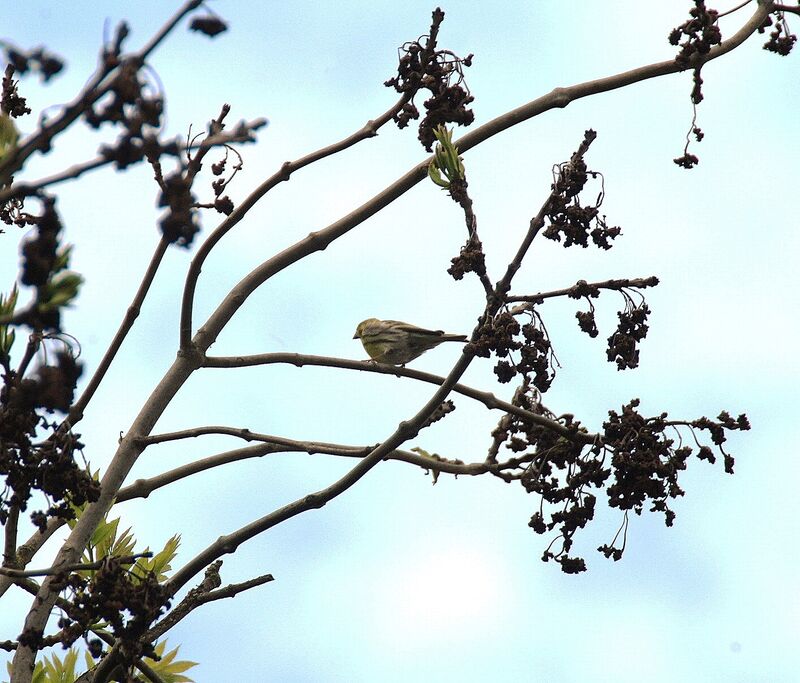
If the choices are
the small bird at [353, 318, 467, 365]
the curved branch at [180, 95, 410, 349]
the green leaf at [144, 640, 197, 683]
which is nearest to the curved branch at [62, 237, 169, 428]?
the curved branch at [180, 95, 410, 349]

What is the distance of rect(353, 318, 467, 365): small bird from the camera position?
331 inches

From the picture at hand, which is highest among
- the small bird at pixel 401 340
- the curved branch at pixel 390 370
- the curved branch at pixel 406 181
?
the small bird at pixel 401 340

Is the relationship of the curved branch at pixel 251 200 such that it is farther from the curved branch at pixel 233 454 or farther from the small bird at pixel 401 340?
the small bird at pixel 401 340

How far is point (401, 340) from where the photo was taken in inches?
345

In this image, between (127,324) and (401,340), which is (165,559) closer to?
(127,324)

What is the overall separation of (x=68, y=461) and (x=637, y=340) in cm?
246

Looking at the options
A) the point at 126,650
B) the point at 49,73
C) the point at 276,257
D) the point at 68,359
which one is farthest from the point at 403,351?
the point at 49,73

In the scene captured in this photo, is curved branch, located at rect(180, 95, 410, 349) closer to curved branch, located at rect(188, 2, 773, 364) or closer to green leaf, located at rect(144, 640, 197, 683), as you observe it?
curved branch, located at rect(188, 2, 773, 364)

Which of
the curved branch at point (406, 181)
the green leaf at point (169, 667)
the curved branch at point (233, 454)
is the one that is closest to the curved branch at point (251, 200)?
the curved branch at point (406, 181)

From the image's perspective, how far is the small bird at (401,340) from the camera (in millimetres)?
8417

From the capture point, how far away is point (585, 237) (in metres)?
4.48

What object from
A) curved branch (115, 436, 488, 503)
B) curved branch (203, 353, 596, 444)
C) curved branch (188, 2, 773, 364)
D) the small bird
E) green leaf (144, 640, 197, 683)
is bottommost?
green leaf (144, 640, 197, 683)

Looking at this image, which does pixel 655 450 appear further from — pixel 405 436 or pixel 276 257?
pixel 276 257

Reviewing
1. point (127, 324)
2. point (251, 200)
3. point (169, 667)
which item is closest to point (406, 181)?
point (251, 200)
